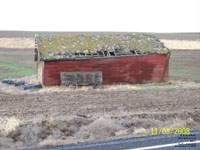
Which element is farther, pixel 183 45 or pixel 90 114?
pixel 183 45

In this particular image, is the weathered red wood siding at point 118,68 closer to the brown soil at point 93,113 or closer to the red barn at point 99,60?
the red barn at point 99,60

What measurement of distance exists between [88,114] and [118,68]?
9.51m

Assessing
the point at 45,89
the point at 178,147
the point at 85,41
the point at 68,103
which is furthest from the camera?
the point at 85,41

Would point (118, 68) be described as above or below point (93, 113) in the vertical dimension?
above

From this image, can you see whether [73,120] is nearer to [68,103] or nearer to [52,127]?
[52,127]

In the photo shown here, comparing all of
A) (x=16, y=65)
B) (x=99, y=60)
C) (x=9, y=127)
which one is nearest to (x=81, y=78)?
(x=99, y=60)

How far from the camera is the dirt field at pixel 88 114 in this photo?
28.3 ft

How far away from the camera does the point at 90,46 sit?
68.3 ft

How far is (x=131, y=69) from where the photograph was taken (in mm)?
20859

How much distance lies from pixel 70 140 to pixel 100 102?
6296mm

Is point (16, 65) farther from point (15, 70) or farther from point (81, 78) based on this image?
point (81, 78)

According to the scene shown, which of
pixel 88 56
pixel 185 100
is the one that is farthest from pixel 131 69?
pixel 185 100

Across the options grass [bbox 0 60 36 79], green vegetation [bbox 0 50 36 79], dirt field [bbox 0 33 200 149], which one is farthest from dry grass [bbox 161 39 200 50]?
dirt field [bbox 0 33 200 149]
